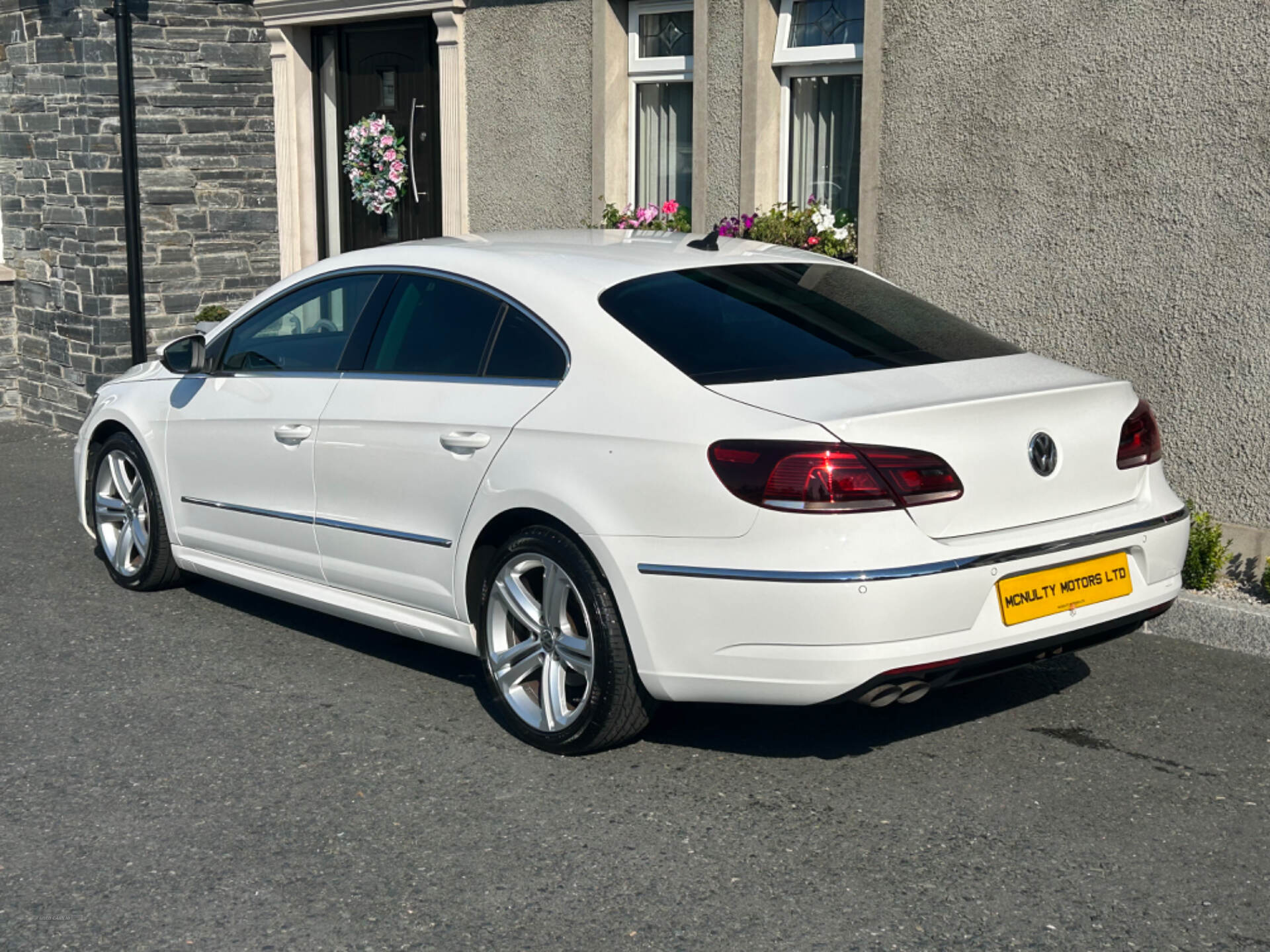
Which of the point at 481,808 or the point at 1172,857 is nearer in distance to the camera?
the point at 1172,857

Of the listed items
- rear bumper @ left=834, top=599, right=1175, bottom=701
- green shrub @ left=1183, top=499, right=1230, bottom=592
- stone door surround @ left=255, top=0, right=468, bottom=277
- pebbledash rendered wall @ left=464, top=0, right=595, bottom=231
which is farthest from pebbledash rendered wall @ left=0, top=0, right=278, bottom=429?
rear bumper @ left=834, top=599, right=1175, bottom=701

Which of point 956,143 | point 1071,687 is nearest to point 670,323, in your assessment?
point 1071,687

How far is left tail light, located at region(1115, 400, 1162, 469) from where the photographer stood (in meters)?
4.93

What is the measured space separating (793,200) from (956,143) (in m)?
1.62

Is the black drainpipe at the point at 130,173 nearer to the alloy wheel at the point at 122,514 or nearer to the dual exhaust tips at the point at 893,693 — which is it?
the alloy wheel at the point at 122,514

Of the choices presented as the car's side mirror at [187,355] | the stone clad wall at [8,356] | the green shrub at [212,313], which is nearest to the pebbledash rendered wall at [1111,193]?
the car's side mirror at [187,355]

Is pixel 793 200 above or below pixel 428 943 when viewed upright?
above

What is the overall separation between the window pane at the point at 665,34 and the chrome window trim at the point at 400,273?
4.75 metres

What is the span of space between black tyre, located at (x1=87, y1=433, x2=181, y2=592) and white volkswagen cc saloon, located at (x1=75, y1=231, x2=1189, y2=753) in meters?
0.77

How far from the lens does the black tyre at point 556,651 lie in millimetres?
4797

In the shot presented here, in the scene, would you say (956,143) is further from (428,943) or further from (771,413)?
(428,943)

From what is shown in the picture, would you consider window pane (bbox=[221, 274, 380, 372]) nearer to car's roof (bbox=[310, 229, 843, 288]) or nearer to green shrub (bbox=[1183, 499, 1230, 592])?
car's roof (bbox=[310, 229, 843, 288])

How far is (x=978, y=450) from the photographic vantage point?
451cm

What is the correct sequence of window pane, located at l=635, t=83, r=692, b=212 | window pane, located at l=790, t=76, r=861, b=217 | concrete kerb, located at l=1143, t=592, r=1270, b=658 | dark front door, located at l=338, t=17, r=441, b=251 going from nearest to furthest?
1. concrete kerb, located at l=1143, t=592, r=1270, b=658
2. window pane, located at l=790, t=76, r=861, b=217
3. window pane, located at l=635, t=83, r=692, b=212
4. dark front door, located at l=338, t=17, r=441, b=251
